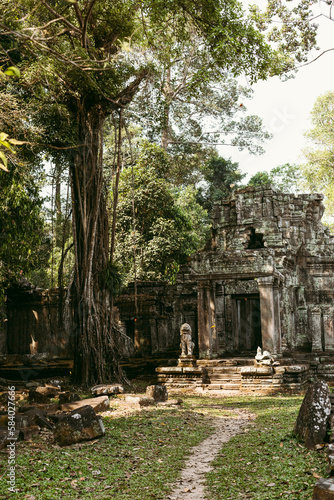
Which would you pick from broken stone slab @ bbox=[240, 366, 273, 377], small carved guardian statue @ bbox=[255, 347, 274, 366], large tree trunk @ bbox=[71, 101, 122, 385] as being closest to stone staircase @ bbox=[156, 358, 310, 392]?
broken stone slab @ bbox=[240, 366, 273, 377]

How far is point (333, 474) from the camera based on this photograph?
4254mm

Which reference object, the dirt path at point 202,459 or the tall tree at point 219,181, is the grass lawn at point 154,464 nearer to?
the dirt path at point 202,459

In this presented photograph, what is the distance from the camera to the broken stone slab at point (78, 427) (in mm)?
6305

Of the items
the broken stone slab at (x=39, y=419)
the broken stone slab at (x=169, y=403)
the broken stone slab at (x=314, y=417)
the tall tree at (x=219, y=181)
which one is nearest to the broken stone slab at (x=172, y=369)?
the broken stone slab at (x=169, y=403)

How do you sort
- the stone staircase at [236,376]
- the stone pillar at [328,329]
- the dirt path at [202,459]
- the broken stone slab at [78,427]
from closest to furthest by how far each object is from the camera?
the dirt path at [202,459], the broken stone slab at [78,427], the stone staircase at [236,376], the stone pillar at [328,329]

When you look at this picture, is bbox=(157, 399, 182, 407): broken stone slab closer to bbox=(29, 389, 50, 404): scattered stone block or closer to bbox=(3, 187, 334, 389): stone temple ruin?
bbox=(29, 389, 50, 404): scattered stone block

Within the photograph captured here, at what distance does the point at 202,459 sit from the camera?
20.3ft

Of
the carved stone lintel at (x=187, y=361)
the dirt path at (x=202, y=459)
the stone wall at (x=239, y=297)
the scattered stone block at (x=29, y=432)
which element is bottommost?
the dirt path at (x=202, y=459)

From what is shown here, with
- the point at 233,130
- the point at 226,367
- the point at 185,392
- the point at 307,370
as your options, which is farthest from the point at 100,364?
the point at 233,130

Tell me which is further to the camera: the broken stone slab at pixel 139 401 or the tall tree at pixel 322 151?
the tall tree at pixel 322 151

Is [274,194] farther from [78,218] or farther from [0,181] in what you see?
[0,181]

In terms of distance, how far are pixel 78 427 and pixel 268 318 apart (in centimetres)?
860

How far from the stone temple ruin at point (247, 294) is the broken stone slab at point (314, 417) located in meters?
8.11

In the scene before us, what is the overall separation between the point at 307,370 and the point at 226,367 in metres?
2.33
